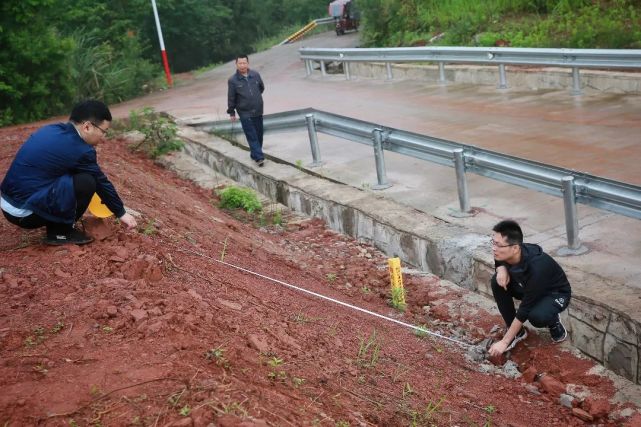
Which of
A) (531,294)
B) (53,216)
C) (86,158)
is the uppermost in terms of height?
(86,158)

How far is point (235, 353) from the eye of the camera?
488cm

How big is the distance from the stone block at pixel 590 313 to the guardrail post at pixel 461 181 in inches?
99.2

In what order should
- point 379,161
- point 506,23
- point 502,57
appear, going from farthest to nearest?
point 506,23 → point 502,57 → point 379,161

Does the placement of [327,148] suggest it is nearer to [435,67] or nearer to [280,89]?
[435,67]

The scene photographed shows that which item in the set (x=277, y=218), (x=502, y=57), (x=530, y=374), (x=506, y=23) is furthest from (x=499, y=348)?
(x=506, y=23)

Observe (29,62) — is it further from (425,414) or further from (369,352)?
(425,414)

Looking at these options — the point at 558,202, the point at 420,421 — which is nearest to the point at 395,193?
the point at 558,202

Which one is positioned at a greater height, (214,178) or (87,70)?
(87,70)

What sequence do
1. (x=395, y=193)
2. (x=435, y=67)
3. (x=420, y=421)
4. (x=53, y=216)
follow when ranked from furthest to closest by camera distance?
(x=435, y=67) → (x=395, y=193) → (x=53, y=216) → (x=420, y=421)

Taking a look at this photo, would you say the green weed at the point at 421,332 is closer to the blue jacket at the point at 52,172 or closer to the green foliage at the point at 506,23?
the blue jacket at the point at 52,172

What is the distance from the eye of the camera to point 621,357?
19.2 feet

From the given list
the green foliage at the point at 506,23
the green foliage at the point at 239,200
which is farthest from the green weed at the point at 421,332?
the green foliage at the point at 506,23

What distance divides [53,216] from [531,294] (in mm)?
4020

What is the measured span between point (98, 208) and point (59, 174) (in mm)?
664
